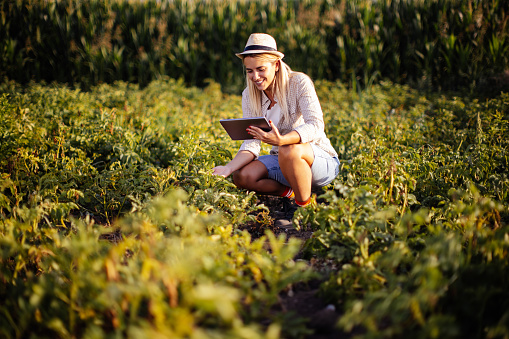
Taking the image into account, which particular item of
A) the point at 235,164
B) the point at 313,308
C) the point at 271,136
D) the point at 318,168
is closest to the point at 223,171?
the point at 235,164

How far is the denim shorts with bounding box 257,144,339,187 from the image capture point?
9.43 ft

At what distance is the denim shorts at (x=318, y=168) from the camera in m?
2.87

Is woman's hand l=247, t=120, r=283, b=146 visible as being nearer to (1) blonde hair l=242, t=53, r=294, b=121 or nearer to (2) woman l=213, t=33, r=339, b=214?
(2) woman l=213, t=33, r=339, b=214

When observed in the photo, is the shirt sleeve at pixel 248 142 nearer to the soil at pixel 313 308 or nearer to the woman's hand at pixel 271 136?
the woman's hand at pixel 271 136

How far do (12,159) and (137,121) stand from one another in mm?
1435

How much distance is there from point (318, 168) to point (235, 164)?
0.64 meters

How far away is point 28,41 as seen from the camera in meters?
8.38

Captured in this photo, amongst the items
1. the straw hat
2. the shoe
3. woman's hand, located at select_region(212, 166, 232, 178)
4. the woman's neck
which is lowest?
the shoe

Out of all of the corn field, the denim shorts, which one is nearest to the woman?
the denim shorts

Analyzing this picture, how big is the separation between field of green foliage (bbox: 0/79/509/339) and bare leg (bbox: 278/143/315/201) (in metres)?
0.34

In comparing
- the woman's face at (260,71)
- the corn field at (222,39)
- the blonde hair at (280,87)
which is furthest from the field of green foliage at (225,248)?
the corn field at (222,39)

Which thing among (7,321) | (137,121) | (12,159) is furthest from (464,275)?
(137,121)

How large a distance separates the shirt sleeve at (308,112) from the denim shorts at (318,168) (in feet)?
0.57

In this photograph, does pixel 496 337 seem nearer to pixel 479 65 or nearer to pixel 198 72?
pixel 479 65
